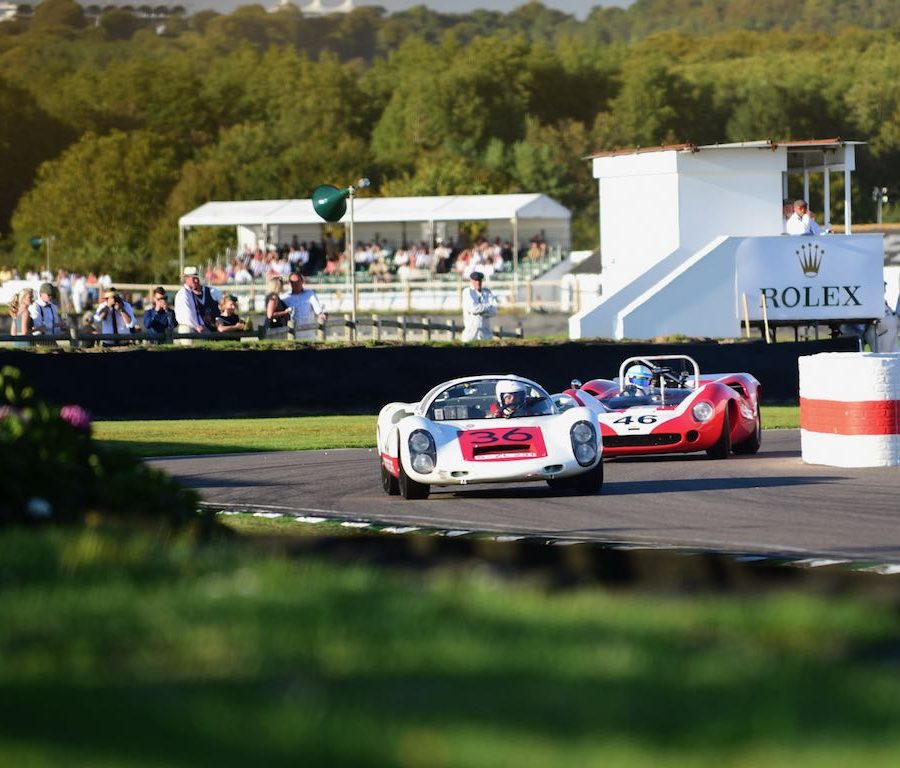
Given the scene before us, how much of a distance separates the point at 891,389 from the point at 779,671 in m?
10.7

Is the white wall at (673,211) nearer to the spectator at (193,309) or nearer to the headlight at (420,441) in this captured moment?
the spectator at (193,309)

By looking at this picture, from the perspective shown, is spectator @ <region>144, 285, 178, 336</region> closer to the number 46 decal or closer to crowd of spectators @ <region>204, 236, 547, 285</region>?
the number 46 decal

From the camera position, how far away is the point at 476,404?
1526 centimetres

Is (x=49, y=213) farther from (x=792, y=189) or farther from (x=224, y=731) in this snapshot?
(x=224, y=731)

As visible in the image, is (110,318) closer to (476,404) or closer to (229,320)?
(229,320)

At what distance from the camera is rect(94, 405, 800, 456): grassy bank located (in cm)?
2017

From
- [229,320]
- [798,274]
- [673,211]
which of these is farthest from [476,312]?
[673,211]

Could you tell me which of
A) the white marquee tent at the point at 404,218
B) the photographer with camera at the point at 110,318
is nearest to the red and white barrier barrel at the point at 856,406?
the photographer with camera at the point at 110,318

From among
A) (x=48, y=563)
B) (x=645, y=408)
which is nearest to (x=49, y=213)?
(x=645, y=408)

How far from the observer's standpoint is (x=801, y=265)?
1264 inches

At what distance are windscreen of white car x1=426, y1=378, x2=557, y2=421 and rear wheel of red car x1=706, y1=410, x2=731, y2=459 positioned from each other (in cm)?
295

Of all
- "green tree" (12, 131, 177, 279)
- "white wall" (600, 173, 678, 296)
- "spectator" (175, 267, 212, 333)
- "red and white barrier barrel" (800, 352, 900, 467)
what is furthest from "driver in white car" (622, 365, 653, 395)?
"green tree" (12, 131, 177, 279)

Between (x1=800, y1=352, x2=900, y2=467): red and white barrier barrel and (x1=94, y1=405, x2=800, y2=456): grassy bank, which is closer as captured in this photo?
(x1=800, y1=352, x2=900, y2=467): red and white barrier barrel

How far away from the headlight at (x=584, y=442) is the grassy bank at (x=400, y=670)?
665cm
